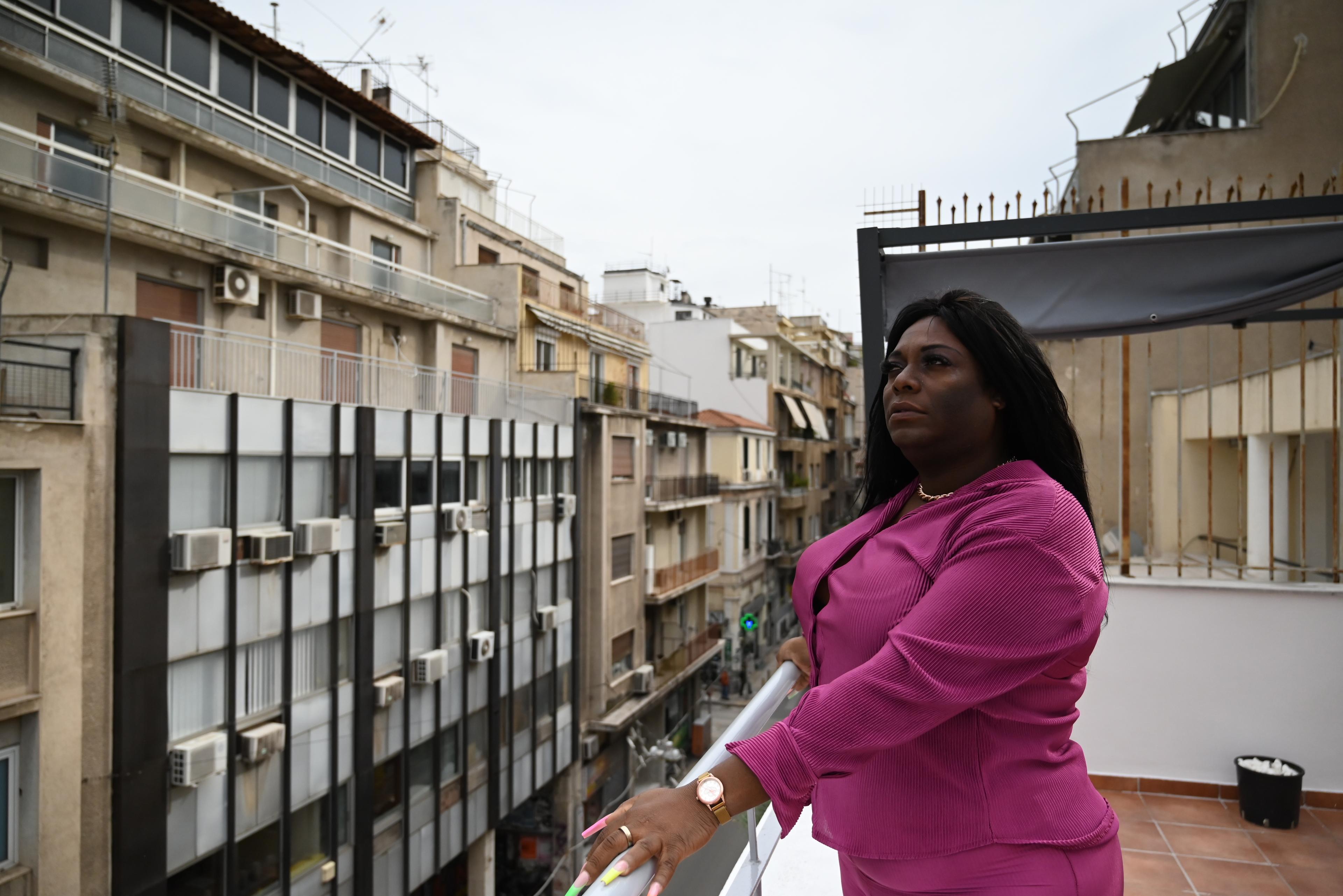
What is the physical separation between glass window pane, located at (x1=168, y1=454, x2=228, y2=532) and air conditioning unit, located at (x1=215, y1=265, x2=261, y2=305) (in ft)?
12.6

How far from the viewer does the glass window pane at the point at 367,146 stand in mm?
18156

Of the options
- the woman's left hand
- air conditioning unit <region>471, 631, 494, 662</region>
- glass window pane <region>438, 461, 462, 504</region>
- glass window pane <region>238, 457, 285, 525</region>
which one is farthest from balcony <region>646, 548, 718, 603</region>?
the woman's left hand

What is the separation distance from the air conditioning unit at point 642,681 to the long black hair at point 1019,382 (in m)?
21.6

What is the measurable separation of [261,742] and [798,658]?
10.6 m

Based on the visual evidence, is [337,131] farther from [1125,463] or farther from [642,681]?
[1125,463]

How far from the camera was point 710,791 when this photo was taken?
999mm

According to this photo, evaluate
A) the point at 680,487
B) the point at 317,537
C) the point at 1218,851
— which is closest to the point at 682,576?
the point at 680,487

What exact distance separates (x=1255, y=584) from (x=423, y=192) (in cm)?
1938

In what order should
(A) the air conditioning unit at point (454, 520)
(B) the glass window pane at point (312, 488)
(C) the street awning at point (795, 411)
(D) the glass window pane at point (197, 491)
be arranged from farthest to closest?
1. (C) the street awning at point (795, 411)
2. (A) the air conditioning unit at point (454, 520)
3. (B) the glass window pane at point (312, 488)
4. (D) the glass window pane at point (197, 491)

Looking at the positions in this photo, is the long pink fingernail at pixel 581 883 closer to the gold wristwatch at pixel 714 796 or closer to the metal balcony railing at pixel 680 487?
the gold wristwatch at pixel 714 796

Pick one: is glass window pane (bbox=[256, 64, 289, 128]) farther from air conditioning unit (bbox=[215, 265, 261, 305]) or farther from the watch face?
the watch face

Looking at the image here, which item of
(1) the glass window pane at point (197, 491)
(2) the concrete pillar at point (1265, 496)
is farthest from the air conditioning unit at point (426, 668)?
(2) the concrete pillar at point (1265, 496)

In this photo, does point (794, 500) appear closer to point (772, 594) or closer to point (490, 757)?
point (772, 594)

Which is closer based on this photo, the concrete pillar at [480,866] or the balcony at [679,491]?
the concrete pillar at [480,866]
